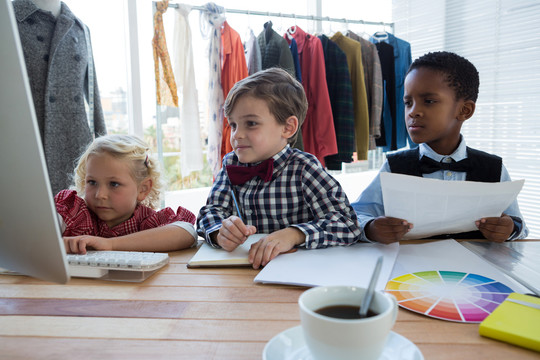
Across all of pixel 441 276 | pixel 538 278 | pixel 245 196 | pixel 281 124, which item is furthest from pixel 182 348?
pixel 281 124

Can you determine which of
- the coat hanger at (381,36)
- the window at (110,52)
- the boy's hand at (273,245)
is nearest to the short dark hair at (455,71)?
the boy's hand at (273,245)

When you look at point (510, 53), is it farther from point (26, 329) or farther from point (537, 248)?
point (26, 329)

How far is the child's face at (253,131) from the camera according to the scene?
1.12 meters

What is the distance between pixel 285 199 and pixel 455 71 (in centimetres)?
66

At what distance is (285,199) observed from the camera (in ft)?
3.67

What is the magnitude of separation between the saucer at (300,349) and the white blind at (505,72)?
252 cm

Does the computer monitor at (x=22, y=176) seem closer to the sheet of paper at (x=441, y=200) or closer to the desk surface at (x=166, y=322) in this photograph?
the desk surface at (x=166, y=322)

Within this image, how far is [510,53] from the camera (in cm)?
255

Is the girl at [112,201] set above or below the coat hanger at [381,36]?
below

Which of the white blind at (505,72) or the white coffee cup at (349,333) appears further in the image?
the white blind at (505,72)

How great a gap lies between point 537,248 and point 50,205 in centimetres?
96

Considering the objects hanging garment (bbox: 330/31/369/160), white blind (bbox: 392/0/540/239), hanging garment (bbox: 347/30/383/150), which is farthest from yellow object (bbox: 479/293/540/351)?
white blind (bbox: 392/0/540/239)

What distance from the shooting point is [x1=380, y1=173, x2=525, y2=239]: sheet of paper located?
84 cm

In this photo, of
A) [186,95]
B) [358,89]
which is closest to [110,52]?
[186,95]
